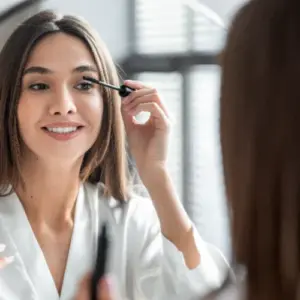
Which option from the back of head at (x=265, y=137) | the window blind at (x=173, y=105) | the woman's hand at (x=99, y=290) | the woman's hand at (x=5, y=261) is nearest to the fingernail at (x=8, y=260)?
the woman's hand at (x=5, y=261)

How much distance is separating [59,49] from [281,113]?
1.06 feet

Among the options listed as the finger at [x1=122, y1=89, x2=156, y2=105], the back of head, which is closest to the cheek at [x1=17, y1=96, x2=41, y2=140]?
the finger at [x1=122, y1=89, x2=156, y2=105]

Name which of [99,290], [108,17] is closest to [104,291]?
[99,290]

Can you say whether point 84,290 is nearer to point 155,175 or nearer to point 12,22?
point 155,175

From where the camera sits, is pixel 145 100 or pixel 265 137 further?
pixel 145 100

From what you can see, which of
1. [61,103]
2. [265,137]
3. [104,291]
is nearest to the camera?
[265,137]

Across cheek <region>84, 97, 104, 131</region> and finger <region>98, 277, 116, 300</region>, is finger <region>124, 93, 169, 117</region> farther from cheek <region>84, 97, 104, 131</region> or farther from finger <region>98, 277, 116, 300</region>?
finger <region>98, 277, 116, 300</region>

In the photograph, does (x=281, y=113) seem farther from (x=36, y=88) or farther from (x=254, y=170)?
(x=36, y=88)

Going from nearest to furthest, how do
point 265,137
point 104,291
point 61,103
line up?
point 265,137
point 104,291
point 61,103

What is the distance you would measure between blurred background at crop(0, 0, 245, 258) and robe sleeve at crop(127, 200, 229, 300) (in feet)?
0.08

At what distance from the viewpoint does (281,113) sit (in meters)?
0.42

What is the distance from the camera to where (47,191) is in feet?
2.32

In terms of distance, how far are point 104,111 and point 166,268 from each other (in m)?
0.20

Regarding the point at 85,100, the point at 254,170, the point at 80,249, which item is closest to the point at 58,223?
the point at 80,249
